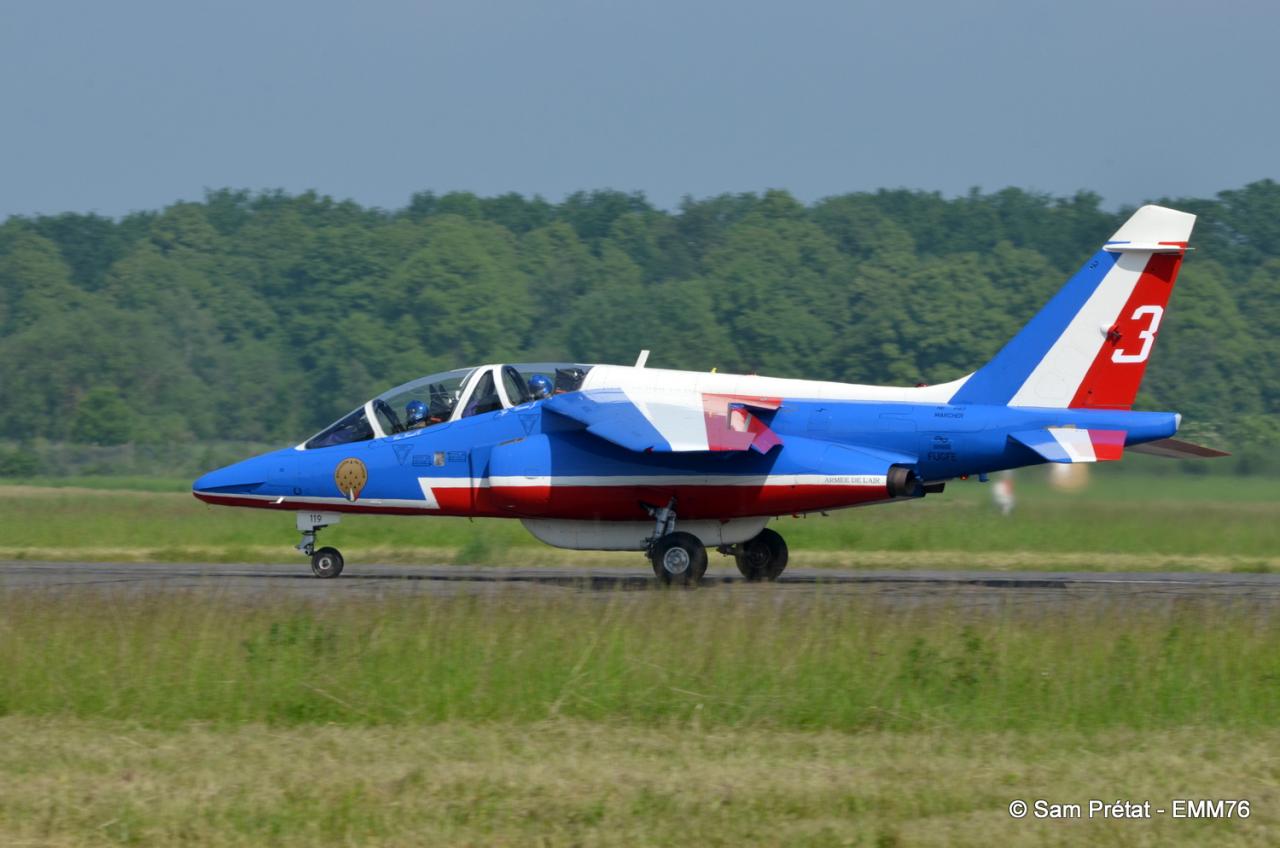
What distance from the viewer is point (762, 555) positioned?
18844 mm

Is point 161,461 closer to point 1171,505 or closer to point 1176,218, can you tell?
point 1171,505

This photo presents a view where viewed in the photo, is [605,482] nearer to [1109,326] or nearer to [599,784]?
[1109,326]

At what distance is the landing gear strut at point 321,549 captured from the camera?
18.9m

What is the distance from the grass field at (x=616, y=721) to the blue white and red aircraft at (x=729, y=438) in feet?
14.2

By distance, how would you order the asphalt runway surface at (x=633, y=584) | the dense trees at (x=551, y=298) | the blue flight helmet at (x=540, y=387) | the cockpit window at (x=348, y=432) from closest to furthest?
the asphalt runway surface at (x=633, y=584) < the blue flight helmet at (x=540, y=387) < the cockpit window at (x=348, y=432) < the dense trees at (x=551, y=298)

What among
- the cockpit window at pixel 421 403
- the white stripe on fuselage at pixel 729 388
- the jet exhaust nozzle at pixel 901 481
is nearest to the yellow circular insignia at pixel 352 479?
the cockpit window at pixel 421 403

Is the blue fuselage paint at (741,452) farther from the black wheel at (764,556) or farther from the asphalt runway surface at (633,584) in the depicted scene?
the black wheel at (764,556)

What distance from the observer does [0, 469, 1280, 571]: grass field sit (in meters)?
22.0

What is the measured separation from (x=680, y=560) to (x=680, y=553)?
3.1 inches

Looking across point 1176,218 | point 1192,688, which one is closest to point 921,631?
point 1192,688

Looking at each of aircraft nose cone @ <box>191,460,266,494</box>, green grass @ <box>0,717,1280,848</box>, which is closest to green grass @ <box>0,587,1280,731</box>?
green grass @ <box>0,717,1280,848</box>

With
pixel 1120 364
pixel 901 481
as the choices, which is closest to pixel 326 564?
pixel 901 481

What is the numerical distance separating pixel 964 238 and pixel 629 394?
81.0 meters

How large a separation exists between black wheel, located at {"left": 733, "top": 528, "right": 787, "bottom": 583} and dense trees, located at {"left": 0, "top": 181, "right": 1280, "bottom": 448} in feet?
109
